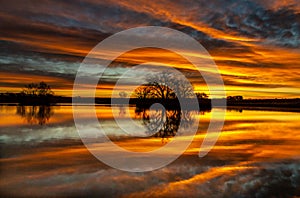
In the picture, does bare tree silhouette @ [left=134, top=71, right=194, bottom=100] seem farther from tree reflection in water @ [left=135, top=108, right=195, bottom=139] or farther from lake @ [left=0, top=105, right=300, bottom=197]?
lake @ [left=0, top=105, right=300, bottom=197]

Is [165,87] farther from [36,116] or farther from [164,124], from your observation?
[164,124]

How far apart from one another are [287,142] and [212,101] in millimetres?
122249

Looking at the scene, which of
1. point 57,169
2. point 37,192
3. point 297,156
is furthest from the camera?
point 297,156

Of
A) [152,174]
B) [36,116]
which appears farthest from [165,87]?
[152,174]

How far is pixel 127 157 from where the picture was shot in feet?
35.3

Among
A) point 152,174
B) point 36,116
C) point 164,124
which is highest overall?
point 36,116

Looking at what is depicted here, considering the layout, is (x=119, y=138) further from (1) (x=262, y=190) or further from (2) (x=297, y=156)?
(1) (x=262, y=190)

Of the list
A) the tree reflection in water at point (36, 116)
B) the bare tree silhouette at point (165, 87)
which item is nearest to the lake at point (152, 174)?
the tree reflection in water at point (36, 116)

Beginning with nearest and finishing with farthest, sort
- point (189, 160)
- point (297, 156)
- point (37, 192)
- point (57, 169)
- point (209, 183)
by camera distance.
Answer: point (37, 192), point (209, 183), point (57, 169), point (189, 160), point (297, 156)

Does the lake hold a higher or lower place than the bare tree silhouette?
lower

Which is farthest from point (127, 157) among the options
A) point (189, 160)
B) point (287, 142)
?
point (287, 142)

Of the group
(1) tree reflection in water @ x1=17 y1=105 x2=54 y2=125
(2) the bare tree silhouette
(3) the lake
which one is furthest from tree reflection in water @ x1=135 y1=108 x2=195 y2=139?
(2) the bare tree silhouette

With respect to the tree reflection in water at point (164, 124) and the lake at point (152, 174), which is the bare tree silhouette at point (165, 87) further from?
the lake at point (152, 174)

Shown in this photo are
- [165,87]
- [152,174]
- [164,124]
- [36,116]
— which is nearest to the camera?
[152,174]
